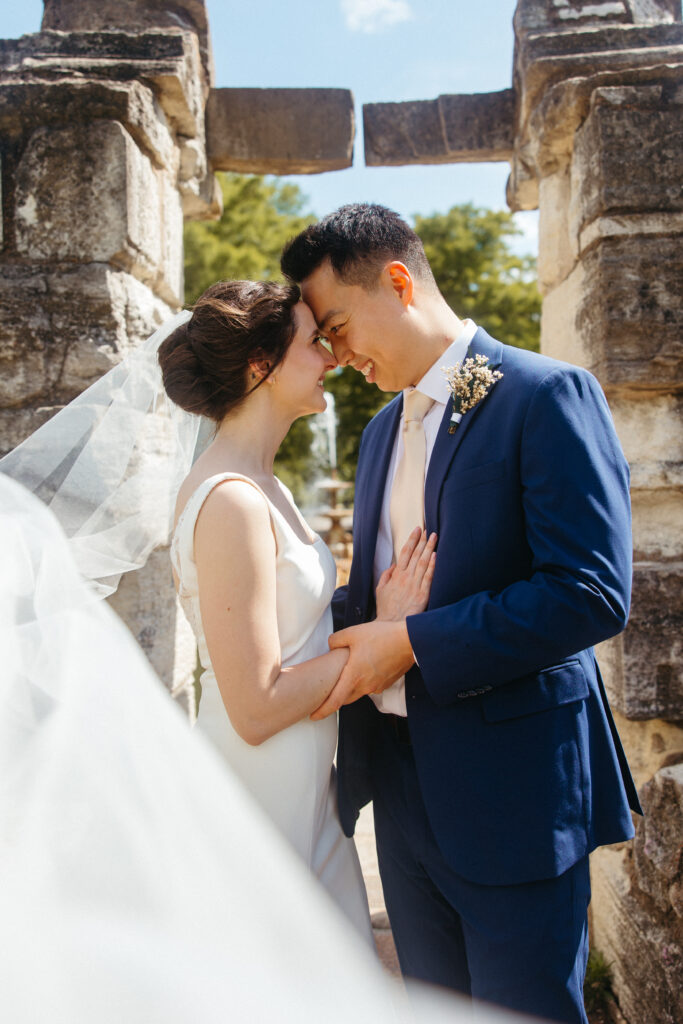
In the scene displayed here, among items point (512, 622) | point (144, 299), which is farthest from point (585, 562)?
point (144, 299)

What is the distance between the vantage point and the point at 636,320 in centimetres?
262

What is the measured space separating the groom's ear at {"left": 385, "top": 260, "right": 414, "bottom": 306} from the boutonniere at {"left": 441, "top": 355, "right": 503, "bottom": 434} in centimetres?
28

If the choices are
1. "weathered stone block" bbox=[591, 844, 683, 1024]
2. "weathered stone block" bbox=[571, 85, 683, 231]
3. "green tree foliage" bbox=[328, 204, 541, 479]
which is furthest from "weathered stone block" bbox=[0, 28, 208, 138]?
"green tree foliage" bbox=[328, 204, 541, 479]

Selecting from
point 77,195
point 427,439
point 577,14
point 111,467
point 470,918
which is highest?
point 577,14

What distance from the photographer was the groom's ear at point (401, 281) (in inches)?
77.0

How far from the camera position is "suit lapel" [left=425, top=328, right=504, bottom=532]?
1.74 m

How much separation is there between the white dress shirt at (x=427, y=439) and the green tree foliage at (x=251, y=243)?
8.11 metres

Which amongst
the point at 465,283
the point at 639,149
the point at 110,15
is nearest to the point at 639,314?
the point at 639,149

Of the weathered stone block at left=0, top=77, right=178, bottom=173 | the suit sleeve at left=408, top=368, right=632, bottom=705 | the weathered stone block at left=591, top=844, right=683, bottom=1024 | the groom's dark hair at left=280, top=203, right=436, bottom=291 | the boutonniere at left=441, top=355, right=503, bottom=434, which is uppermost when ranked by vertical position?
the weathered stone block at left=0, top=77, right=178, bottom=173

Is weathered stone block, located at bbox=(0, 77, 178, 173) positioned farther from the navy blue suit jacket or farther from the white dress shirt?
the navy blue suit jacket

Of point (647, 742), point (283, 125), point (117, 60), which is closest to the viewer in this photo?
point (647, 742)

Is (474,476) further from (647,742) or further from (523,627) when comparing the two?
(647,742)

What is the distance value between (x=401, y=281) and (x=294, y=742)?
120 centimetres

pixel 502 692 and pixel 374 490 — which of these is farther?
pixel 374 490
